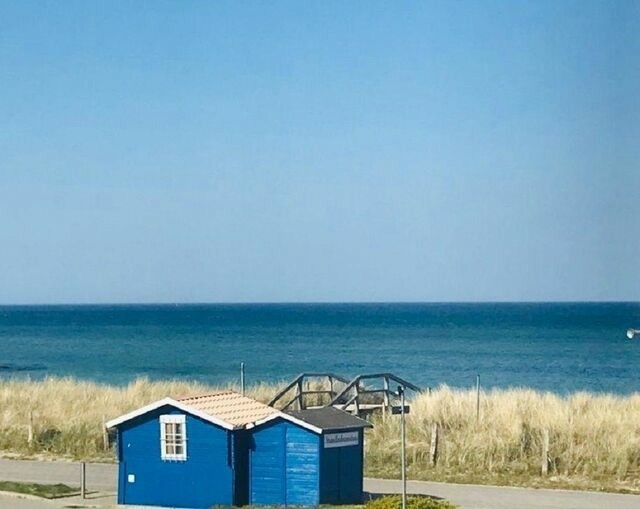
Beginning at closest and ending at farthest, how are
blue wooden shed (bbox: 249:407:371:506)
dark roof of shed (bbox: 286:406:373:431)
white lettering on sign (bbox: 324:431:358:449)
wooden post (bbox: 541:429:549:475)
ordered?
1. blue wooden shed (bbox: 249:407:371:506)
2. white lettering on sign (bbox: 324:431:358:449)
3. dark roof of shed (bbox: 286:406:373:431)
4. wooden post (bbox: 541:429:549:475)

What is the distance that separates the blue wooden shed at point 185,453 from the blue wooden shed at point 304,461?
283mm

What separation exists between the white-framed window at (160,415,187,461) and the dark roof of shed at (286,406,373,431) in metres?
2.24

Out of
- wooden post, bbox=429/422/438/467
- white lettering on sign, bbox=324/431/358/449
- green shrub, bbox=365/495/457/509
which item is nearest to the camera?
green shrub, bbox=365/495/457/509

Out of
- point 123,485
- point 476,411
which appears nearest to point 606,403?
point 476,411

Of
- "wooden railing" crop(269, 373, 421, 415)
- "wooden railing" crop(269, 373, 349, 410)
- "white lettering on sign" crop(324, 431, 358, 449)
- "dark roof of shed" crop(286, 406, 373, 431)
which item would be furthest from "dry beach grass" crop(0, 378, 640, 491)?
"white lettering on sign" crop(324, 431, 358, 449)

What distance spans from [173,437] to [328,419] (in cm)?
324

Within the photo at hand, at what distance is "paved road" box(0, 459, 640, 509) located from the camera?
27.4m

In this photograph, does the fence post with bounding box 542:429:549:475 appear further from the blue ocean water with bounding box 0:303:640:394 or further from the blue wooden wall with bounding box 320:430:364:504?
the blue ocean water with bounding box 0:303:640:394

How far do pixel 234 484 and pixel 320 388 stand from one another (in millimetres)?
17854

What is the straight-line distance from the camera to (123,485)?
91.9 ft

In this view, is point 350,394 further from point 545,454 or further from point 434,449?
point 545,454

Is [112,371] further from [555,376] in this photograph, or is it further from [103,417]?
[103,417]

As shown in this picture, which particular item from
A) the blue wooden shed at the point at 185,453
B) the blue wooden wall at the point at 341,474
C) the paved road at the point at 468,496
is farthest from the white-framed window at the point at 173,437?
the blue wooden wall at the point at 341,474

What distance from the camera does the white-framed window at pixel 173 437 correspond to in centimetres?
2747
